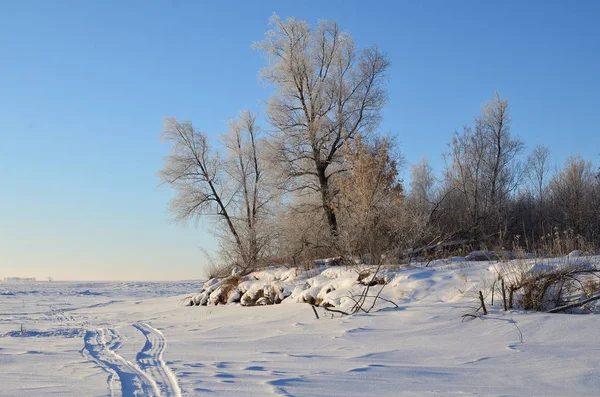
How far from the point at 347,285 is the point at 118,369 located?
643 centimetres

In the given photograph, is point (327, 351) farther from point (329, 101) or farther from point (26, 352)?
point (329, 101)

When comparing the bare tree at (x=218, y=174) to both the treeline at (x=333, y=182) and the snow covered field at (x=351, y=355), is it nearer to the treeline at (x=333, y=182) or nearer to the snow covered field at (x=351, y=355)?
the treeline at (x=333, y=182)

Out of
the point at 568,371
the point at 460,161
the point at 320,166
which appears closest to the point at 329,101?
the point at 320,166

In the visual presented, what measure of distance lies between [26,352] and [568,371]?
6.74 m

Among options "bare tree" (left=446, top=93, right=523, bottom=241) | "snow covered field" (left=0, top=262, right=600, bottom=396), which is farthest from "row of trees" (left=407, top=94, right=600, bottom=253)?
"snow covered field" (left=0, top=262, right=600, bottom=396)

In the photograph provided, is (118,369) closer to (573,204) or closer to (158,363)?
(158,363)

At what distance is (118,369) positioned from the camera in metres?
5.64

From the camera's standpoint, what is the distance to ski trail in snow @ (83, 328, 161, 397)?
4.47 metres

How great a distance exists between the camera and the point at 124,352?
723 cm

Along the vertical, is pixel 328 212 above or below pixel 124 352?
above

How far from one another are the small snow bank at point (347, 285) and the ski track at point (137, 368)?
13.0ft

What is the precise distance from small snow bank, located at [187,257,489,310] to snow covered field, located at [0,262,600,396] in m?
0.06

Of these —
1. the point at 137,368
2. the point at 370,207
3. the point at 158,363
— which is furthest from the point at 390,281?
the point at 137,368

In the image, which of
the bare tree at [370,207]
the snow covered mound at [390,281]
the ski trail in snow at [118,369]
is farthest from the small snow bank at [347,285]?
the ski trail in snow at [118,369]
